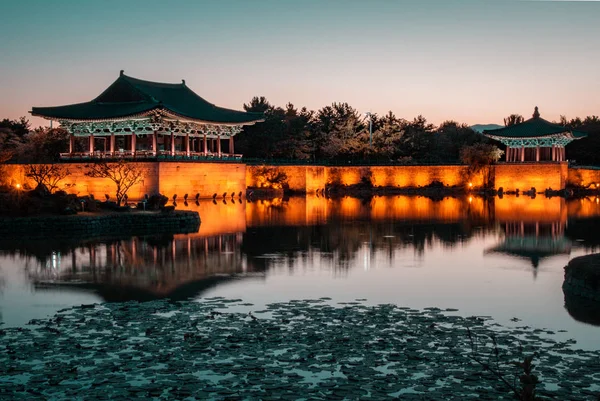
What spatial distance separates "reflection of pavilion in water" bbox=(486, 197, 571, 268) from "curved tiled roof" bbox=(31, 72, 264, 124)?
20.6m

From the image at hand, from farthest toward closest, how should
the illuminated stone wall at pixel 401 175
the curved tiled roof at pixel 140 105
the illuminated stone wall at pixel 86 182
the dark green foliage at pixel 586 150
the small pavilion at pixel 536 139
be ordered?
the dark green foliage at pixel 586 150 → the illuminated stone wall at pixel 401 175 → the small pavilion at pixel 536 139 → the curved tiled roof at pixel 140 105 → the illuminated stone wall at pixel 86 182

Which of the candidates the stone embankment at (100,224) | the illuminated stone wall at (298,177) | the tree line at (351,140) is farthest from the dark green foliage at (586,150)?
the stone embankment at (100,224)

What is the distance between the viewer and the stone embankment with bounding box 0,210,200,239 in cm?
2491

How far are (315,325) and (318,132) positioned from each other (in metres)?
59.3

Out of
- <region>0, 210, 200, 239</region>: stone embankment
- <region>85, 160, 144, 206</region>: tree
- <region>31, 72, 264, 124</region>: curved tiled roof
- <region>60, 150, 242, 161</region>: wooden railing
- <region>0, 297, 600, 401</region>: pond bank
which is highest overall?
<region>31, 72, 264, 124</region>: curved tiled roof

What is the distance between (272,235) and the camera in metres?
24.6

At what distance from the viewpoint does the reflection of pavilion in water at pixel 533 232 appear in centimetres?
2033

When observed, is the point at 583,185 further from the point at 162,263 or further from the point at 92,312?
the point at 92,312

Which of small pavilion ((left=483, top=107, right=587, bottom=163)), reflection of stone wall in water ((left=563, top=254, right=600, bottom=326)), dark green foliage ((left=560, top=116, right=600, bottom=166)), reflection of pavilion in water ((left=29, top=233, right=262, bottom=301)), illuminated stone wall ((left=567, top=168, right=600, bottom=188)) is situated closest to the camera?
reflection of stone wall in water ((left=563, top=254, right=600, bottom=326))

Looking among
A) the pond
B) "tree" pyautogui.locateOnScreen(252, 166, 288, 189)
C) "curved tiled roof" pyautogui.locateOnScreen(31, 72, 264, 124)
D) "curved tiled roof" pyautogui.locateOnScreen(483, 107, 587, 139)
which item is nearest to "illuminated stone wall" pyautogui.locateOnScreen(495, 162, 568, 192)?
"curved tiled roof" pyautogui.locateOnScreen(483, 107, 587, 139)

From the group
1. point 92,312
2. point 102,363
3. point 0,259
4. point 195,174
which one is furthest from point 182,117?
point 102,363

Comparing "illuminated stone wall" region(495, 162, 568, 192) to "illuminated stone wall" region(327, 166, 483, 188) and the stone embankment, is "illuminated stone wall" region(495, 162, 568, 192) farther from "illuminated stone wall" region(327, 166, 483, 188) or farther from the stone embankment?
the stone embankment

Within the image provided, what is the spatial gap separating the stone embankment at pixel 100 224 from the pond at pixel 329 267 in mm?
1339

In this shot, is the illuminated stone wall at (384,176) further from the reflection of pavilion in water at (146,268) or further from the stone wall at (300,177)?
the reflection of pavilion in water at (146,268)
